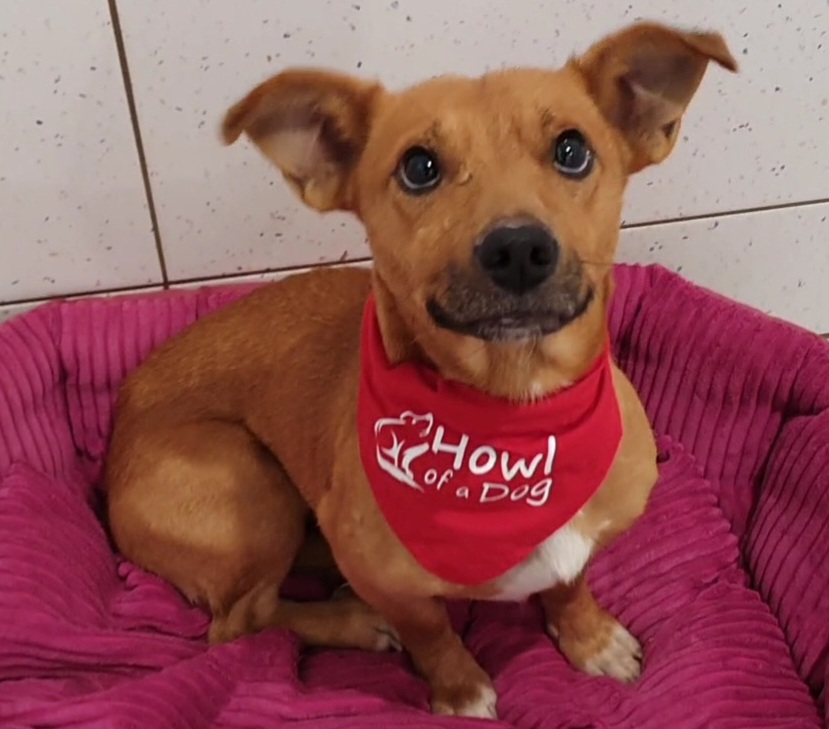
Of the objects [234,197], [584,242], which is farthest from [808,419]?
[234,197]

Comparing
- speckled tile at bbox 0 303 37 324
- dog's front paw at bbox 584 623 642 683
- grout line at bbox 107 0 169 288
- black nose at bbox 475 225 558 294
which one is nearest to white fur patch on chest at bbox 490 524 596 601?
dog's front paw at bbox 584 623 642 683

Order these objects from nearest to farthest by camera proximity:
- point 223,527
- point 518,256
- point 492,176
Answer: point 518,256 < point 492,176 < point 223,527

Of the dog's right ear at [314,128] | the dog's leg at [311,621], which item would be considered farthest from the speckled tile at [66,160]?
the dog's leg at [311,621]

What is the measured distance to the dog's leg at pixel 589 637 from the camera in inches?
70.9

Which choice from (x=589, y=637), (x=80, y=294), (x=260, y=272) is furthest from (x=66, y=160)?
(x=589, y=637)

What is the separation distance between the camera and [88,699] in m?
1.51

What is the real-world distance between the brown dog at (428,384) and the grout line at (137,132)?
32cm

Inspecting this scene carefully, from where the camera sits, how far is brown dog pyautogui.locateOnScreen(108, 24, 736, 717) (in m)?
1.34

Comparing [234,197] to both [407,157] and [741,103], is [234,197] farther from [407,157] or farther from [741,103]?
[741,103]

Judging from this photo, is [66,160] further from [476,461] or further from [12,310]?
[476,461]

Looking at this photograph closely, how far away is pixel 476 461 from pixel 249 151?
970mm

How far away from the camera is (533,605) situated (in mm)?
1966

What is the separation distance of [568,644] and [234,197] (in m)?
1.17

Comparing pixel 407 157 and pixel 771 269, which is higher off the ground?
pixel 407 157
